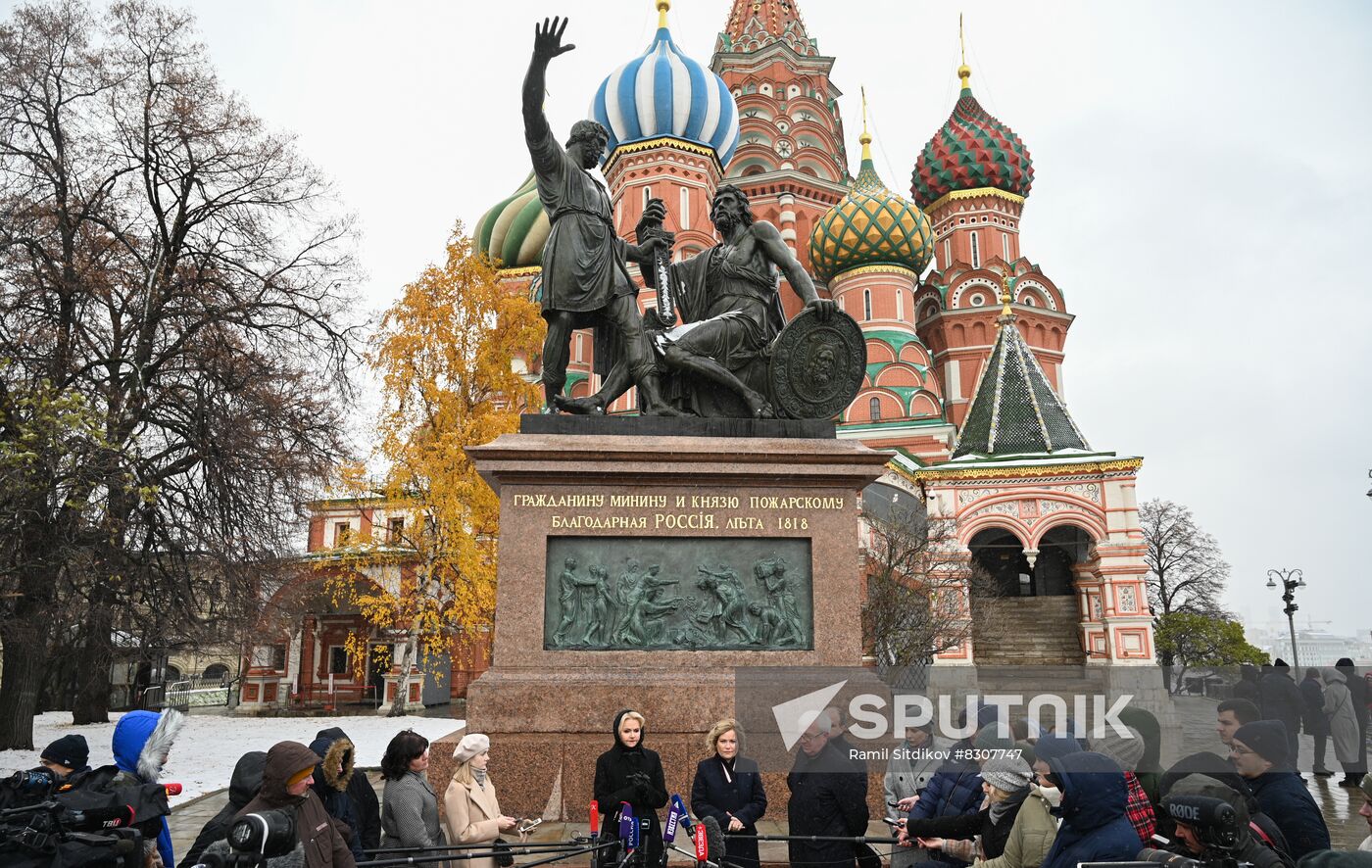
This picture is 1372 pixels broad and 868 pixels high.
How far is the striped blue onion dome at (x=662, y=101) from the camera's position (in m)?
35.2

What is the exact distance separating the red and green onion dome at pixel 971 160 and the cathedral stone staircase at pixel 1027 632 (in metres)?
20.5

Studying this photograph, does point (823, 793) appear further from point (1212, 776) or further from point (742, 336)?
point (742, 336)

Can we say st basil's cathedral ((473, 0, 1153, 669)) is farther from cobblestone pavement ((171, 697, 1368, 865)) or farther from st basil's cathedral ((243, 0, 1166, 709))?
cobblestone pavement ((171, 697, 1368, 865))

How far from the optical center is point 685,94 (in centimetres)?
3528

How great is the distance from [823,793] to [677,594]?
2787 millimetres

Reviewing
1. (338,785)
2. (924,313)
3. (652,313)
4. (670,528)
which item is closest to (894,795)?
(338,785)

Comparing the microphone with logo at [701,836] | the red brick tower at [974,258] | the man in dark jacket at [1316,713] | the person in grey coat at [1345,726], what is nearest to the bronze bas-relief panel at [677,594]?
the microphone with logo at [701,836]

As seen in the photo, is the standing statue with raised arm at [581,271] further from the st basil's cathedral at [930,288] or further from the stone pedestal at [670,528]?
the st basil's cathedral at [930,288]

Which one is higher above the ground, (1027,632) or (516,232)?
(516,232)

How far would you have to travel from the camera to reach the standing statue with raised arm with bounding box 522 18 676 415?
819cm

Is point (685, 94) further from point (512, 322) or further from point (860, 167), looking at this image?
point (512, 322)

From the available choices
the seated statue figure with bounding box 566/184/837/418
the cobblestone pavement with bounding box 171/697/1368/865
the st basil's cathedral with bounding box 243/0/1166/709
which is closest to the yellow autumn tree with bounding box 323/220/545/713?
the st basil's cathedral with bounding box 243/0/1166/709

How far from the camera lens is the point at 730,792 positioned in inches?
194

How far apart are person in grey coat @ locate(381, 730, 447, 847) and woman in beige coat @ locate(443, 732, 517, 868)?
89 mm
